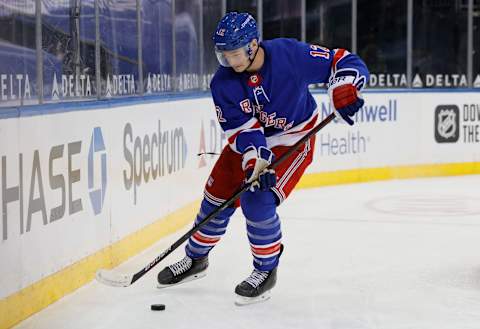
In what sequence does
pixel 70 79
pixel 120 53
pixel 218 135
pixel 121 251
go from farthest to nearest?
pixel 218 135 < pixel 120 53 < pixel 121 251 < pixel 70 79

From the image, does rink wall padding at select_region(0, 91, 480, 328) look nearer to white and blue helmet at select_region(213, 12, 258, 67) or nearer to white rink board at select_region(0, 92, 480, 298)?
white rink board at select_region(0, 92, 480, 298)

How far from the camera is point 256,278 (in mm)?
3832

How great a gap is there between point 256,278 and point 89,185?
823 mm

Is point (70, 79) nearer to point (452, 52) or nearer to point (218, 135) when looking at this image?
point (218, 135)

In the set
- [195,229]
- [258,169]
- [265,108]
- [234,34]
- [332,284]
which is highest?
[234,34]

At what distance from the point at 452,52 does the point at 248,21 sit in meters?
6.65

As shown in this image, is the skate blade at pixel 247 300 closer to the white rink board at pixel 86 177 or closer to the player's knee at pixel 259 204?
the player's knee at pixel 259 204

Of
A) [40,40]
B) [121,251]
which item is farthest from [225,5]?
[40,40]

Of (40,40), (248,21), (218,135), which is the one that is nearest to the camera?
(248,21)

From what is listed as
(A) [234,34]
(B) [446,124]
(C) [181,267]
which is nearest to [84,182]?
(C) [181,267]

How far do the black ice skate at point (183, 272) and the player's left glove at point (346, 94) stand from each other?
0.92 metres

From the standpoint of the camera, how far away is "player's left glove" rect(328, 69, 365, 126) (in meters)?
3.66

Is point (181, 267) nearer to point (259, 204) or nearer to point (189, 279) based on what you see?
point (189, 279)

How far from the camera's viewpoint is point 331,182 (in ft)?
27.2
